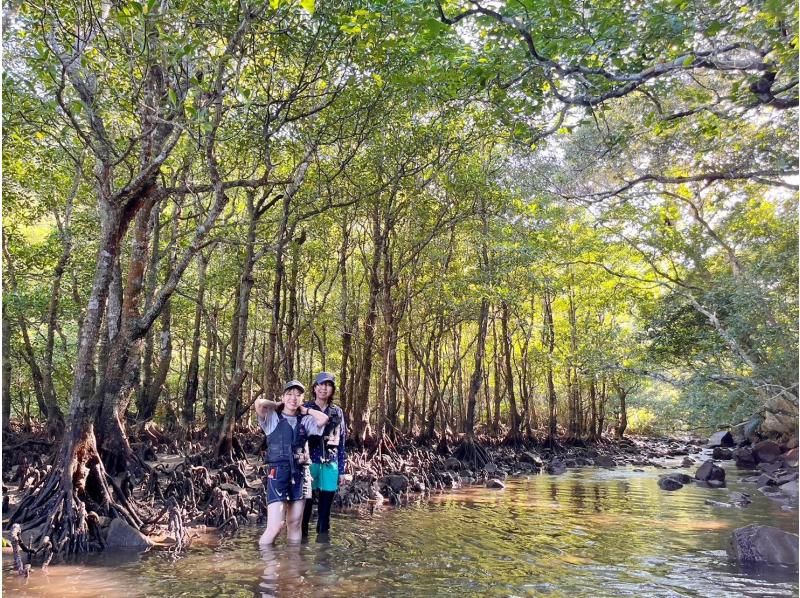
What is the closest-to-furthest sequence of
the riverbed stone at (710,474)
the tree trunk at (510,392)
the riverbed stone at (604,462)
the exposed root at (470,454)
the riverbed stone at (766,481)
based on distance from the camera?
the riverbed stone at (766,481)
the riverbed stone at (710,474)
the exposed root at (470,454)
the riverbed stone at (604,462)
the tree trunk at (510,392)

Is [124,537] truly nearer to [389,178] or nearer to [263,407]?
[263,407]

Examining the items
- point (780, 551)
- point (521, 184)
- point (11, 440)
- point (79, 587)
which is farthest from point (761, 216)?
point (11, 440)

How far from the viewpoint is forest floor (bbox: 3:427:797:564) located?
688 centimetres

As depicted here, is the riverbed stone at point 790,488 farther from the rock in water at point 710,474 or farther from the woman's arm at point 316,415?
the woman's arm at point 316,415

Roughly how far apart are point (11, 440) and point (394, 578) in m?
11.4

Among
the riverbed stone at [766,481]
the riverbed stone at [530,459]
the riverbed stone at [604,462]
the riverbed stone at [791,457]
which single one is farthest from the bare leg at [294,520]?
the riverbed stone at [604,462]

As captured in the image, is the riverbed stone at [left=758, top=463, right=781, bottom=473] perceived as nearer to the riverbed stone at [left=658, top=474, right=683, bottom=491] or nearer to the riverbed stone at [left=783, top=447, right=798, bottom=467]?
the riverbed stone at [left=783, top=447, right=798, bottom=467]

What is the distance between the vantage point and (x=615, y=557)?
21.5ft

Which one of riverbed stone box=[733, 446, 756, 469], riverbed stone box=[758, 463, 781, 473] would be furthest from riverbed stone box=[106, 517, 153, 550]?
riverbed stone box=[733, 446, 756, 469]

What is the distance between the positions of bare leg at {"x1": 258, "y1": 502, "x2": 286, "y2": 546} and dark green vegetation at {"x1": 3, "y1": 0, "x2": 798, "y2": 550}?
5.92 ft

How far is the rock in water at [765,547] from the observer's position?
20.4ft

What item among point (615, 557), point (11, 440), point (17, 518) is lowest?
point (615, 557)

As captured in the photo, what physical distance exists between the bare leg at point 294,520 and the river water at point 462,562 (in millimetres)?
193

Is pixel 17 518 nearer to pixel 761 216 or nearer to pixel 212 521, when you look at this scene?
pixel 212 521
